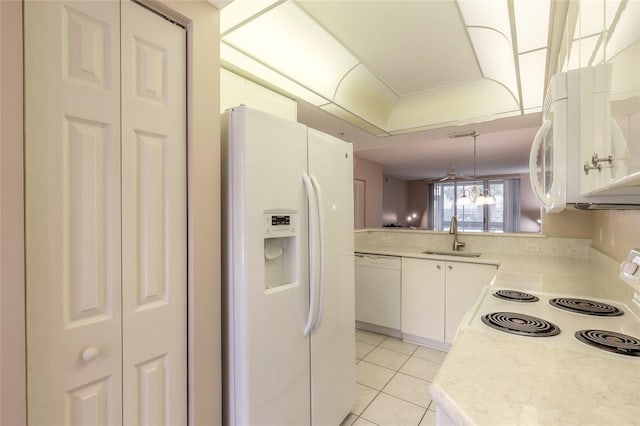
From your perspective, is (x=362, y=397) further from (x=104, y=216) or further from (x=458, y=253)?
(x=104, y=216)

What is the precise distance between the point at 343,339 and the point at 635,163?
1609 millimetres

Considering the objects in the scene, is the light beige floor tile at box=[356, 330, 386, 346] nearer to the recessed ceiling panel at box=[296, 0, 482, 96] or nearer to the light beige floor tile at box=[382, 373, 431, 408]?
the light beige floor tile at box=[382, 373, 431, 408]

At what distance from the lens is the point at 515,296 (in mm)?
1467

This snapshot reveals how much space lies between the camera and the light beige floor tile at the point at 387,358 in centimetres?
263

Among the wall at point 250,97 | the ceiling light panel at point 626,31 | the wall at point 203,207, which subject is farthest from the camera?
the wall at point 250,97

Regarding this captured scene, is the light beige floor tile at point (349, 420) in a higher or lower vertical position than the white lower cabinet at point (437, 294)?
lower

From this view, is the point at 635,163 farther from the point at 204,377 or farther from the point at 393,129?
the point at 393,129

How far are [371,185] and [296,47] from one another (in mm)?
3984

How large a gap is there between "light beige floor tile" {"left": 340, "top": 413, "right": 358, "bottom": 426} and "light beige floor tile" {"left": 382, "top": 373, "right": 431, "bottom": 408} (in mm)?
376

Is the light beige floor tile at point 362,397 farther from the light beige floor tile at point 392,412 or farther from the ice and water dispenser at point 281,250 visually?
the ice and water dispenser at point 281,250

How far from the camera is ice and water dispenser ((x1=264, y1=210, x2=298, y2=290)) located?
1.39 m

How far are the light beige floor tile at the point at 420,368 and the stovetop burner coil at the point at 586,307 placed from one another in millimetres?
1388

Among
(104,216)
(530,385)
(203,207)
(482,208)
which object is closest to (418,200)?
(482,208)

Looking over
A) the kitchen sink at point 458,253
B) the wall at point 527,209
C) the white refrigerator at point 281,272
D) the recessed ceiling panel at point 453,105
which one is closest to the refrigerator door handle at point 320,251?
the white refrigerator at point 281,272
